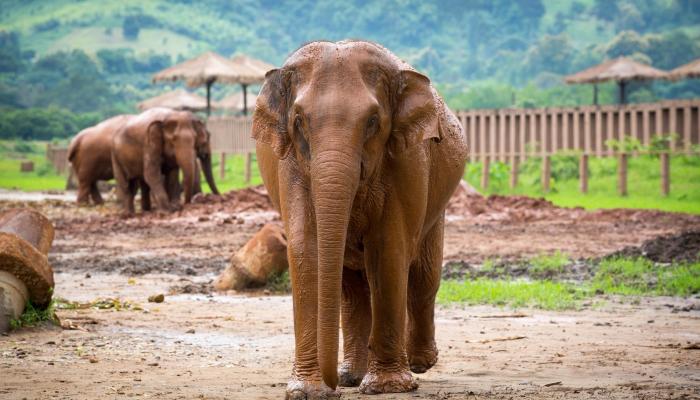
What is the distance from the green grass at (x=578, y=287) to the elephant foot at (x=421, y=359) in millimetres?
3706

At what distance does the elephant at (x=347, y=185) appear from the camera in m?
6.62

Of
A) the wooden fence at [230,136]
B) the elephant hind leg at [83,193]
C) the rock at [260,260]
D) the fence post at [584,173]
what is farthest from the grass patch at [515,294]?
the wooden fence at [230,136]

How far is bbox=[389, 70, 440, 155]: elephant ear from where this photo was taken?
282 inches

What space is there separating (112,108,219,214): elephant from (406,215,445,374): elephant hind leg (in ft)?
54.9

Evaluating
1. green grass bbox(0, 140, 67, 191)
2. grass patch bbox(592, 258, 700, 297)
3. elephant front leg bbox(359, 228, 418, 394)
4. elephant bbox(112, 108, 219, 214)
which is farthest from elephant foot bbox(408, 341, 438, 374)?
green grass bbox(0, 140, 67, 191)

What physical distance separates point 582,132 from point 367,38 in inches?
2369

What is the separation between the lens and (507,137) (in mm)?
30125

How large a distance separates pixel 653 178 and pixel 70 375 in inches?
828

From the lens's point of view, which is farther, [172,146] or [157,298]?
[172,146]

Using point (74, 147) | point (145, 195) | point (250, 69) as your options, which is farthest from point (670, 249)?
point (250, 69)

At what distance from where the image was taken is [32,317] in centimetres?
982

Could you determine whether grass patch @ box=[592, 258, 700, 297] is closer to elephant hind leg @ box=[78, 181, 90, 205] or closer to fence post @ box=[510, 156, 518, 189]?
fence post @ box=[510, 156, 518, 189]

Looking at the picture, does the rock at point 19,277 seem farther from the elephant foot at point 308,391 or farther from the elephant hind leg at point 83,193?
the elephant hind leg at point 83,193

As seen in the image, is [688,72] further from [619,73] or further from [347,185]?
[347,185]
